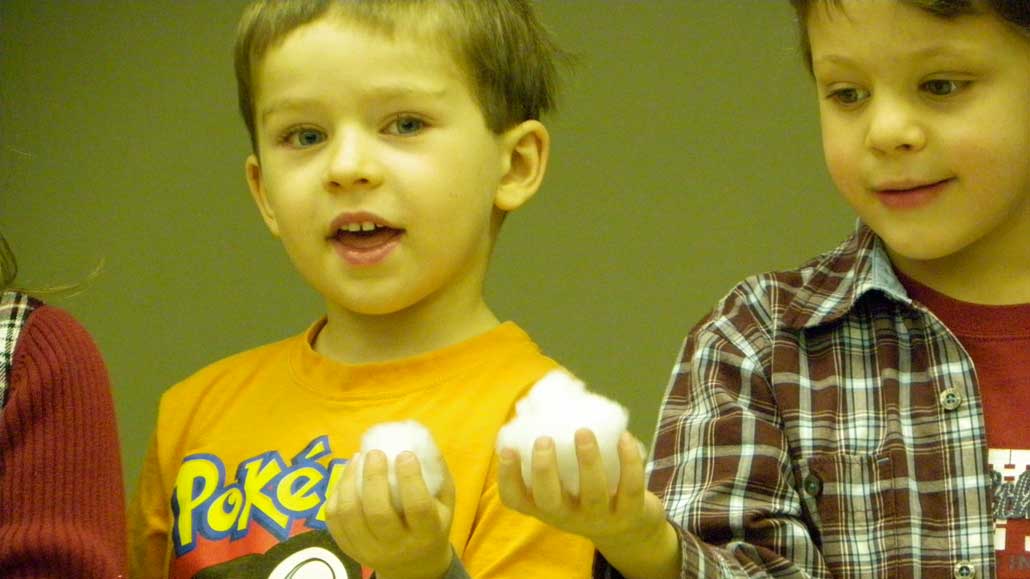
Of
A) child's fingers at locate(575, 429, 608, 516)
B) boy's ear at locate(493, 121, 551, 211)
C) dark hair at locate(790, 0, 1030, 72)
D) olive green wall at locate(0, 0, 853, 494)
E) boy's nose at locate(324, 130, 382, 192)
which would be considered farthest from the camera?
olive green wall at locate(0, 0, 853, 494)

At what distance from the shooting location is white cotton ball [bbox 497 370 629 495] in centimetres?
99

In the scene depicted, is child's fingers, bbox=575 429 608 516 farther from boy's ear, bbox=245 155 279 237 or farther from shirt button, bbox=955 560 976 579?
boy's ear, bbox=245 155 279 237

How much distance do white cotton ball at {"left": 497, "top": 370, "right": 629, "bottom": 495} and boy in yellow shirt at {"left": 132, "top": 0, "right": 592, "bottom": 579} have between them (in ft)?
0.75

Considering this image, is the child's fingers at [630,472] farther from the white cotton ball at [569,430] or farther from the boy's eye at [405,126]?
the boy's eye at [405,126]

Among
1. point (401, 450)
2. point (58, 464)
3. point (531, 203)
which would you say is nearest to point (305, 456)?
point (58, 464)

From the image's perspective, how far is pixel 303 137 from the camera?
4.44 ft

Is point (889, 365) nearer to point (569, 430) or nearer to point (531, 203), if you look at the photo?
point (569, 430)

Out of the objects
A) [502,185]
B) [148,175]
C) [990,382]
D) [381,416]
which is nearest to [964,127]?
[990,382]

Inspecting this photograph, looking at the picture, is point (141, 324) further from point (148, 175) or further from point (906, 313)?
point (906, 313)

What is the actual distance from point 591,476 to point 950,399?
15.5 inches

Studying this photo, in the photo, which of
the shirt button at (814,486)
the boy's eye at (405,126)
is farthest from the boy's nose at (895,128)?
the boy's eye at (405,126)

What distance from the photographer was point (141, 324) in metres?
1.92

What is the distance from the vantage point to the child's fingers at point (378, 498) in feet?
3.31

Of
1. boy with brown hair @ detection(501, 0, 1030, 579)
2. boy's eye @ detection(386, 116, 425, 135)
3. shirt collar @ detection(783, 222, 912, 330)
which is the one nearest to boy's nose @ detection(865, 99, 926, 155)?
boy with brown hair @ detection(501, 0, 1030, 579)
